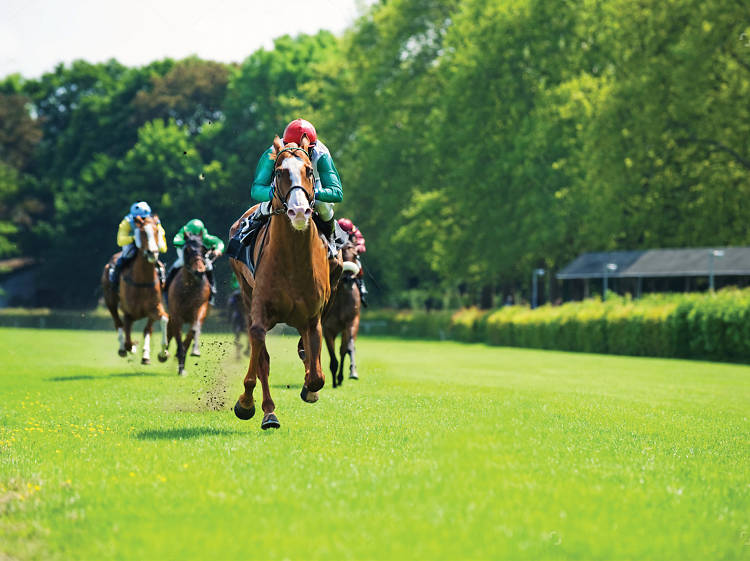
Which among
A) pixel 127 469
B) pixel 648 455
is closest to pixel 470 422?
pixel 648 455

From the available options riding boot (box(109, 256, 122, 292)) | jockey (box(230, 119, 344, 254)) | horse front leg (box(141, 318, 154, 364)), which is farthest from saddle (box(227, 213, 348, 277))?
riding boot (box(109, 256, 122, 292))

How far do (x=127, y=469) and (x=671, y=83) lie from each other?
47413 millimetres

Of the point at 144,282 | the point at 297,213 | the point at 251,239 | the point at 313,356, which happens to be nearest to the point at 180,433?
the point at 313,356

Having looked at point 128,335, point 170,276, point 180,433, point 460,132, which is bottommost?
point 180,433

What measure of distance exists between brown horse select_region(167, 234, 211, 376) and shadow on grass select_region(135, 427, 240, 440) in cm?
985

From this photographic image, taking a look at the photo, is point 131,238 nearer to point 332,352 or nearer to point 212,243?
point 212,243

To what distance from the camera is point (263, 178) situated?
10.9 metres

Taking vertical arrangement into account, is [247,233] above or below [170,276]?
above

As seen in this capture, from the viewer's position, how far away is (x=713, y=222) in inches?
2041

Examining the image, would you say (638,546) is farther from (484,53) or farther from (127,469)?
(484,53)

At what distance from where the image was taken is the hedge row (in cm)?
3428

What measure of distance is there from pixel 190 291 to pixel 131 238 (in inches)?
80.0

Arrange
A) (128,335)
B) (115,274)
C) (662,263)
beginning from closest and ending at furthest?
(128,335)
(115,274)
(662,263)

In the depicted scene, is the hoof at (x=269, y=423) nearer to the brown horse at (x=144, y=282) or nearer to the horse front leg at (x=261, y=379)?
the horse front leg at (x=261, y=379)
